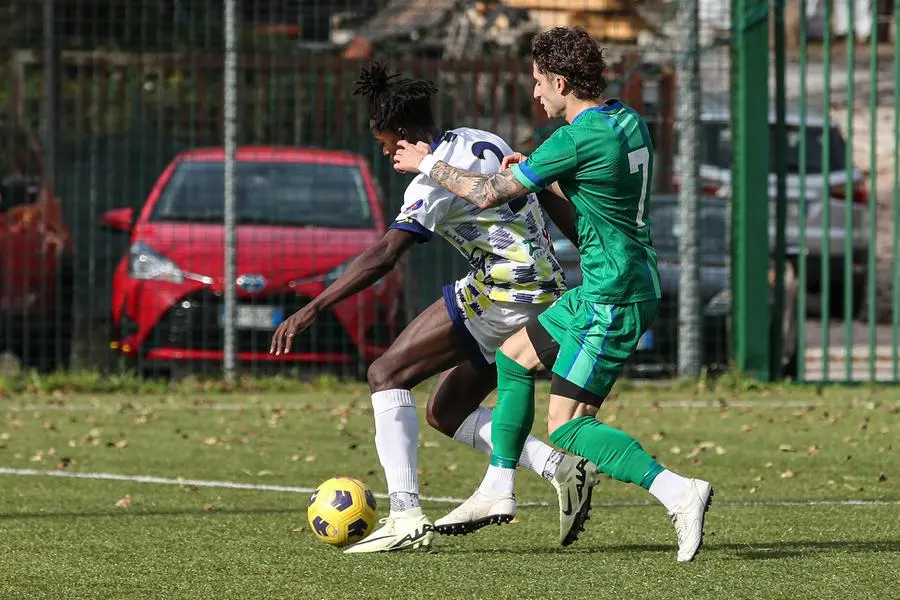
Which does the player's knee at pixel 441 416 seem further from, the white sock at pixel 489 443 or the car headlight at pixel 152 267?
the car headlight at pixel 152 267

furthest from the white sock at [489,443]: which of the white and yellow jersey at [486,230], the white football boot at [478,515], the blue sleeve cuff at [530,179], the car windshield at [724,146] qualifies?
the car windshield at [724,146]

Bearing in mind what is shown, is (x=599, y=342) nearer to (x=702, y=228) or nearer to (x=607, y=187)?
(x=607, y=187)

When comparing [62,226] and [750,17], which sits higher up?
[750,17]

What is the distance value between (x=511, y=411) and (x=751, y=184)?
7.16 m

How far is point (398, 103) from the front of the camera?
625cm

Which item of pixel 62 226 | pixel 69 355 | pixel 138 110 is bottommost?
pixel 69 355

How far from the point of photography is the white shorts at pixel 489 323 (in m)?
6.33

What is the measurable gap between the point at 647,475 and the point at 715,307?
7.79 m

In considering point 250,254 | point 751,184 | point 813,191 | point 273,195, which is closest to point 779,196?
point 751,184

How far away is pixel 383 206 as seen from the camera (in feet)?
42.3

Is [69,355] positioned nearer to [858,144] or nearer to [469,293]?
[469,293]

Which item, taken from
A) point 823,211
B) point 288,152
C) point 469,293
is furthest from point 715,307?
point 469,293

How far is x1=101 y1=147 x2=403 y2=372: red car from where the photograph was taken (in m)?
12.8

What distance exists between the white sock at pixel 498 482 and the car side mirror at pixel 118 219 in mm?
7228
